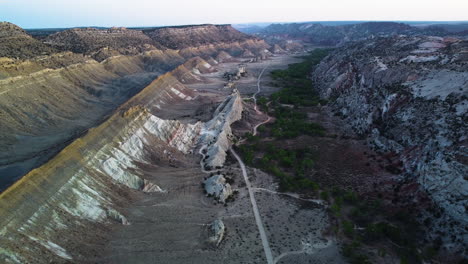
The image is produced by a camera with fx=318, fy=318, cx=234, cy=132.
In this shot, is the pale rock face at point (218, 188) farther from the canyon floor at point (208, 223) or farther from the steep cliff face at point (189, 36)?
the steep cliff face at point (189, 36)

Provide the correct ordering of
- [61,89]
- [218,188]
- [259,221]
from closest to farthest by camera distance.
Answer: [259,221] → [218,188] → [61,89]

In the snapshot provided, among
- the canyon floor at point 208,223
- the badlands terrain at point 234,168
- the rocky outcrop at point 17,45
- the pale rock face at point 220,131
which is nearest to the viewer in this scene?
the canyon floor at point 208,223

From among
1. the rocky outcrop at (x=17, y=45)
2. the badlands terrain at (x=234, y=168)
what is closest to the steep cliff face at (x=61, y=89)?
the badlands terrain at (x=234, y=168)

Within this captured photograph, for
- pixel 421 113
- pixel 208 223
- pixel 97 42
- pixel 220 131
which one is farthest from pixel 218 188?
pixel 97 42

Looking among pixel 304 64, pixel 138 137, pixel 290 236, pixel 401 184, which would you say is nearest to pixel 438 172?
pixel 401 184

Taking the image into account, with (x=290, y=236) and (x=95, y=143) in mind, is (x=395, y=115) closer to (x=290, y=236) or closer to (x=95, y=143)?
(x=290, y=236)

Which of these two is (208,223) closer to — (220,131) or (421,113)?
(220,131)

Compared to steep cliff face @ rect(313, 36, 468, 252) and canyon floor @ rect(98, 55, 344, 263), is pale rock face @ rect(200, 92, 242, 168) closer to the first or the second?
canyon floor @ rect(98, 55, 344, 263)
